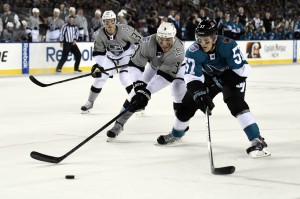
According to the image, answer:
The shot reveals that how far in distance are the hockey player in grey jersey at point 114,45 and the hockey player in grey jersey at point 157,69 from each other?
1.96m

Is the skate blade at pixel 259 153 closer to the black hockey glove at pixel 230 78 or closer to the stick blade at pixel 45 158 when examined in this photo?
the black hockey glove at pixel 230 78

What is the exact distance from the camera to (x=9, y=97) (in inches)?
494

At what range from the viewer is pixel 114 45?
Answer: 10.0 m

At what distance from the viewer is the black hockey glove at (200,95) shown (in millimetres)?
6234

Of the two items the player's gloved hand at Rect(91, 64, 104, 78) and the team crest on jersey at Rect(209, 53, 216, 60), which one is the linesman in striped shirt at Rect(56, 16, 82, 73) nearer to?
the player's gloved hand at Rect(91, 64, 104, 78)

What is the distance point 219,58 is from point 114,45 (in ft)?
12.2

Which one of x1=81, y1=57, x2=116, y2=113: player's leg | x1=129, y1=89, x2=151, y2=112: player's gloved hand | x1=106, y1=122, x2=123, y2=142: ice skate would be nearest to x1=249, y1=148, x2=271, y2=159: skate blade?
x1=129, y1=89, x2=151, y2=112: player's gloved hand

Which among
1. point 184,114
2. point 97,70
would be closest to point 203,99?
point 184,114

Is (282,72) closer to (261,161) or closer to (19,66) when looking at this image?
(19,66)

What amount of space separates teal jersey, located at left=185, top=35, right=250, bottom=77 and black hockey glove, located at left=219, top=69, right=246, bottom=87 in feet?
0.16

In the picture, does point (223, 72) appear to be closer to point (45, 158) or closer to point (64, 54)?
point (45, 158)

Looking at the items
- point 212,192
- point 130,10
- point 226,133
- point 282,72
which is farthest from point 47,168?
point 130,10

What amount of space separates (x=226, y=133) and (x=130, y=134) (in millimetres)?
1084

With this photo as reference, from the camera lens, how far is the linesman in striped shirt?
18.2m
